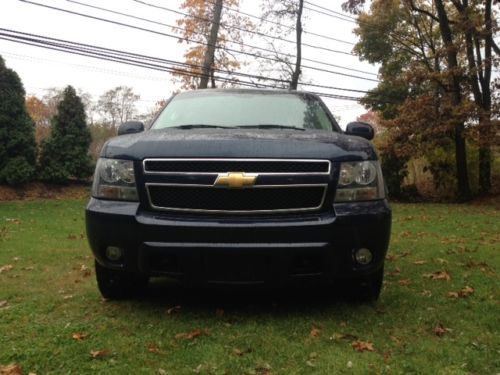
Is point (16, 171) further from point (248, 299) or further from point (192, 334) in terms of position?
point (192, 334)

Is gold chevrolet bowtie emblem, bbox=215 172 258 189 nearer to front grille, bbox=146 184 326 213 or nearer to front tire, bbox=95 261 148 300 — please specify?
front grille, bbox=146 184 326 213

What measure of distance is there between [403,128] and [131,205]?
1453cm

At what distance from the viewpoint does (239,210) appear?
3057 millimetres

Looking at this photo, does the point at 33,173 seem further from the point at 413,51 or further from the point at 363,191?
the point at 413,51

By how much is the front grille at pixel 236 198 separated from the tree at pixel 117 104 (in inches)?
1959

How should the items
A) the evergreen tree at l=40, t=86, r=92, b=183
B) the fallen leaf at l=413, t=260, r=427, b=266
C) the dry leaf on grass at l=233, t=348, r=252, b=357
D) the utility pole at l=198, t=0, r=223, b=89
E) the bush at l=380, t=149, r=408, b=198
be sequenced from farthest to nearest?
the utility pole at l=198, t=0, r=223, b=89, the bush at l=380, t=149, r=408, b=198, the evergreen tree at l=40, t=86, r=92, b=183, the fallen leaf at l=413, t=260, r=427, b=266, the dry leaf on grass at l=233, t=348, r=252, b=357

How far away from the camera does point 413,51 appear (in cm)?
2580

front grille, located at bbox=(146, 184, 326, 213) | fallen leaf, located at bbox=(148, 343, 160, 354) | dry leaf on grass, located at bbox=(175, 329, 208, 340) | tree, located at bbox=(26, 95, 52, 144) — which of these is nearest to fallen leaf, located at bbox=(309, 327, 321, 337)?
dry leaf on grass, located at bbox=(175, 329, 208, 340)

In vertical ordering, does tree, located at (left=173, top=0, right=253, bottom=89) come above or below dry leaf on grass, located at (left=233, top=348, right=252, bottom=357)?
above

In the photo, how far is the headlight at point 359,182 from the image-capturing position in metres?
3.14

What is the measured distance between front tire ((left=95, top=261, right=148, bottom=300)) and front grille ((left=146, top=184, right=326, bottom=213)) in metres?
0.76

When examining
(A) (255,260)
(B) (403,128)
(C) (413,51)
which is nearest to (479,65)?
(B) (403,128)

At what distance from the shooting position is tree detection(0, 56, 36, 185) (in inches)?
632

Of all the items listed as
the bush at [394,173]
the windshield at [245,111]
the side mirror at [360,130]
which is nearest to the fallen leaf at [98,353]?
the windshield at [245,111]
